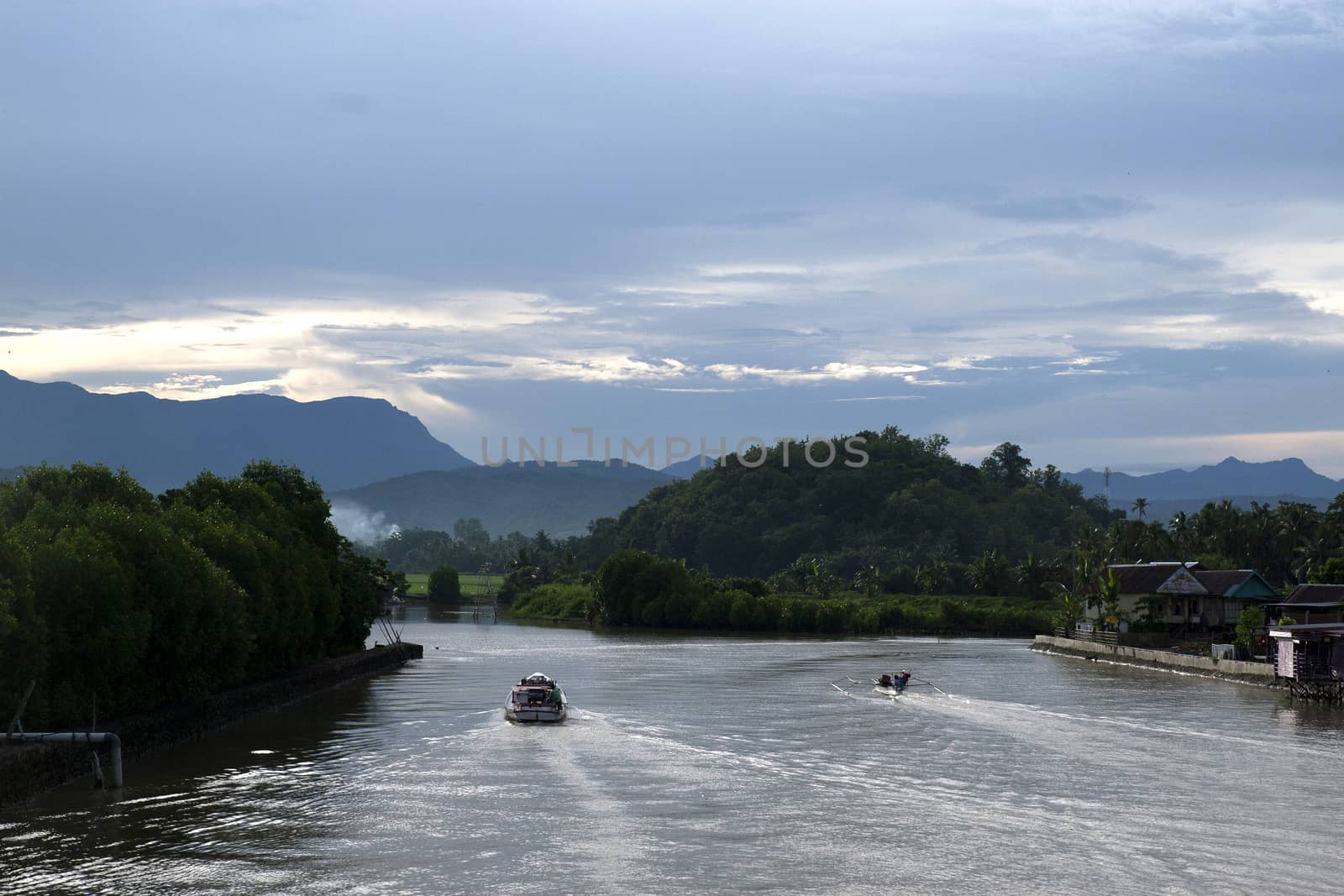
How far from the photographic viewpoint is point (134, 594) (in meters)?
52.8

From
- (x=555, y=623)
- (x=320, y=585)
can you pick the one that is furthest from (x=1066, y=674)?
(x=555, y=623)

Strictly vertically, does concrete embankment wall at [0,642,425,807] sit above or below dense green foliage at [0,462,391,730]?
below

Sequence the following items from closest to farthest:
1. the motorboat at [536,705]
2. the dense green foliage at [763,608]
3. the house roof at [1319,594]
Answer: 1. the motorboat at [536,705]
2. the house roof at [1319,594]
3. the dense green foliage at [763,608]

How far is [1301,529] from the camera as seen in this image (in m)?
142

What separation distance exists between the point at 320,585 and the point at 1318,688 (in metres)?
59.3

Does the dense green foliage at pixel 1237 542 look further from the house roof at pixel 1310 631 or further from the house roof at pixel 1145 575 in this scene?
the house roof at pixel 1310 631

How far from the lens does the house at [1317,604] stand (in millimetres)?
88062

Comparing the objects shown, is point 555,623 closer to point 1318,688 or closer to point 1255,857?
point 1318,688

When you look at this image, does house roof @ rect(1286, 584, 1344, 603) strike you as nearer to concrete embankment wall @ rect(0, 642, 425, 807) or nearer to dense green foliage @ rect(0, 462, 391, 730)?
concrete embankment wall @ rect(0, 642, 425, 807)

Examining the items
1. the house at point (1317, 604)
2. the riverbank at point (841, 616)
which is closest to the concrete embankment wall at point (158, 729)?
the house at point (1317, 604)

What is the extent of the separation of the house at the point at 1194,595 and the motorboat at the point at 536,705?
6794 centimetres

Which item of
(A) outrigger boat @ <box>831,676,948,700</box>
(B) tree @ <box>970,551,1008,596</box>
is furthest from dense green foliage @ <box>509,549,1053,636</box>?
(A) outrigger boat @ <box>831,676,948,700</box>

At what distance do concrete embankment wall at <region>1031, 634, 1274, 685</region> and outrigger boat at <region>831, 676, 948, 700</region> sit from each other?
1955cm

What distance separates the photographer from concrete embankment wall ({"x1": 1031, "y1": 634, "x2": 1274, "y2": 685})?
8400 centimetres
